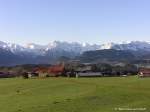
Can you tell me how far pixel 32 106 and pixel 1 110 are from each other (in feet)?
11.6

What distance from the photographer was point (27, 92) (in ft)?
214

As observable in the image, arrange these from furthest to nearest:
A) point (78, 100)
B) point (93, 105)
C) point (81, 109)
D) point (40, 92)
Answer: point (40, 92) < point (78, 100) < point (93, 105) < point (81, 109)

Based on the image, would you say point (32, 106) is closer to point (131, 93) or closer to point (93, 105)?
point (93, 105)

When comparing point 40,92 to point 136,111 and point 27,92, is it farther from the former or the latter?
point 136,111

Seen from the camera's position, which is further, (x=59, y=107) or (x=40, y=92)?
(x=40, y=92)

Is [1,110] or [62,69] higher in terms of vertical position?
[62,69]

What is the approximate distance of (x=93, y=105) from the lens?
151 ft

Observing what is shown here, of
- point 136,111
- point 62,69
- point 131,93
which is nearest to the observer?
point 136,111

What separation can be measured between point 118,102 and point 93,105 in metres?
3.82

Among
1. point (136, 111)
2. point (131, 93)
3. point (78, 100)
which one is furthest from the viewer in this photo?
point (131, 93)

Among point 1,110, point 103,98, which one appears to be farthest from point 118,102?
point 1,110

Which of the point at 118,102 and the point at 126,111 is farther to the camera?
the point at 118,102

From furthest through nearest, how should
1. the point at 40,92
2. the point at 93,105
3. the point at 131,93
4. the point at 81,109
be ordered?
1. the point at 40,92
2. the point at 131,93
3. the point at 93,105
4. the point at 81,109

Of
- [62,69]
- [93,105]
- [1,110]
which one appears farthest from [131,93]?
[62,69]
